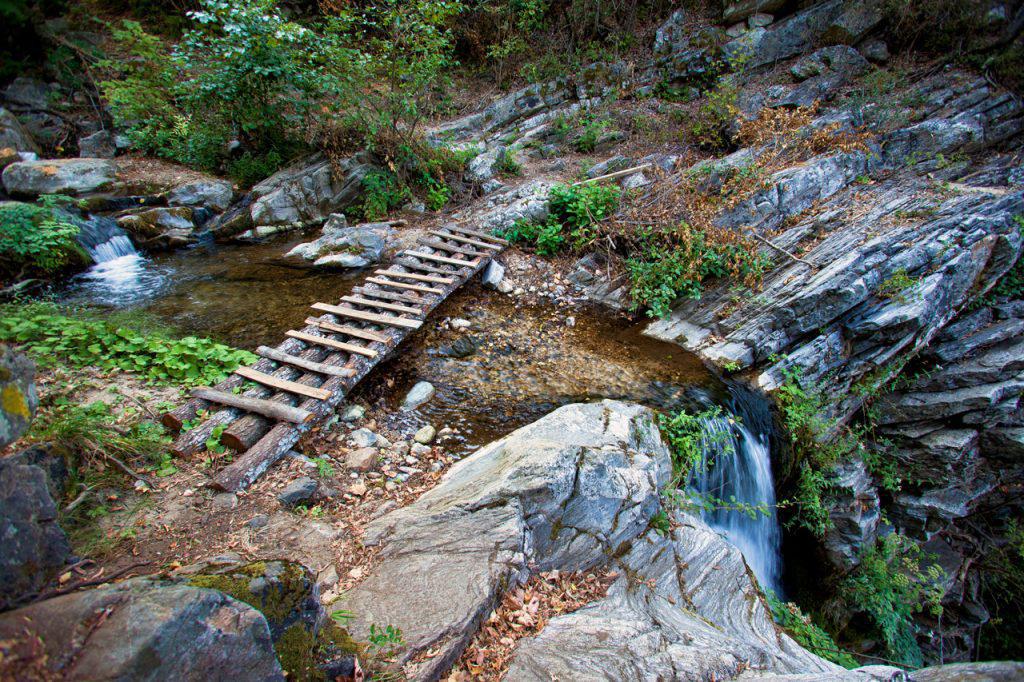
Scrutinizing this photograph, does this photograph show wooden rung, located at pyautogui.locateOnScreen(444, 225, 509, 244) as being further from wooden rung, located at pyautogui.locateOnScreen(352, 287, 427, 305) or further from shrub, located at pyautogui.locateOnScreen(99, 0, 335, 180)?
shrub, located at pyautogui.locateOnScreen(99, 0, 335, 180)

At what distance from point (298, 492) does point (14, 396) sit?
221 centimetres

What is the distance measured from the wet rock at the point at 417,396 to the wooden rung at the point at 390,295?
1426 millimetres

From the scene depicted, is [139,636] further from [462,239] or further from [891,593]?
[891,593]

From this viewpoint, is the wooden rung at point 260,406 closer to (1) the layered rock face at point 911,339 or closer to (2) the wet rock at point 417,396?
(2) the wet rock at point 417,396

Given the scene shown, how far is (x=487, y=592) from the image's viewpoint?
2.88 metres

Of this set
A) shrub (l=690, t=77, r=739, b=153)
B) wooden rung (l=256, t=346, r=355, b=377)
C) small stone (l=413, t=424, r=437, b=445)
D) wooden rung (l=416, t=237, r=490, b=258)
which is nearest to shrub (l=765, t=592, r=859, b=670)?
small stone (l=413, t=424, r=437, b=445)

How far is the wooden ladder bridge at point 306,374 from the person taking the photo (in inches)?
157

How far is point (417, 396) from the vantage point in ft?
17.8

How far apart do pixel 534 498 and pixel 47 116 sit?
16.3 meters

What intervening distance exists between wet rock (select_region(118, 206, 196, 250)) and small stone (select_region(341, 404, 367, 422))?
22.1 ft

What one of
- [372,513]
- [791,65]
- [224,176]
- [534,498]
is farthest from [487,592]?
[791,65]

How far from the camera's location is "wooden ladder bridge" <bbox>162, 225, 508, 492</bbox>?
4.00 meters

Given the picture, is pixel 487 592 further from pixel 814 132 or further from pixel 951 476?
pixel 814 132

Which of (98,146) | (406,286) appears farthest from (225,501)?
(98,146)
